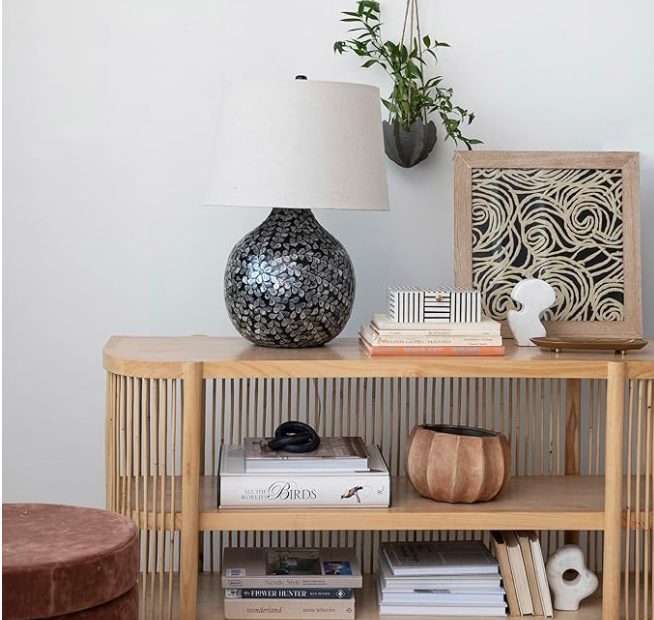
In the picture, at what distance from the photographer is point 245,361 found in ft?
5.65

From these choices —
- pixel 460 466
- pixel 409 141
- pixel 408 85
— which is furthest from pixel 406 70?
pixel 460 466

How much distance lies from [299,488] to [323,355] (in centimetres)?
24

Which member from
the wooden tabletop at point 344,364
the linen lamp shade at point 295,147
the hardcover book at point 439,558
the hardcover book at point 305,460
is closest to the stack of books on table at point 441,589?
the hardcover book at point 439,558

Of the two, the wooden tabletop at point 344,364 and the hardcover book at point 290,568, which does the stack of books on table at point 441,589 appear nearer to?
the hardcover book at point 290,568

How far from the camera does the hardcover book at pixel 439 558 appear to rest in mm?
1867

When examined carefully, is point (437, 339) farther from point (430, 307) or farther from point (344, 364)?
point (344, 364)

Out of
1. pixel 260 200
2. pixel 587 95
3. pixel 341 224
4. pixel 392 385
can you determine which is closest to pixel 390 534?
pixel 392 385

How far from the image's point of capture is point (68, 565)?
130 cm

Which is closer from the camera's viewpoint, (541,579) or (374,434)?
(541,579)

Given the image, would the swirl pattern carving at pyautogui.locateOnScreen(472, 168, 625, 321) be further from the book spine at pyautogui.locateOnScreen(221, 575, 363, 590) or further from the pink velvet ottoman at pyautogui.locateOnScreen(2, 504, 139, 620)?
the pink velvet ottoman at pyautogui.locateOnScreen(2, 504, 139, 620)

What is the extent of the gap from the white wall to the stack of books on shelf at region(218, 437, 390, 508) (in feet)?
1.63

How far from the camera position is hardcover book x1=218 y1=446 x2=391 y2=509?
1.77m

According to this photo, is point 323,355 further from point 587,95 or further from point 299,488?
point 587,95

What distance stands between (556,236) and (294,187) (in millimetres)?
618
